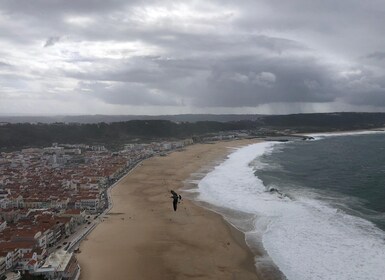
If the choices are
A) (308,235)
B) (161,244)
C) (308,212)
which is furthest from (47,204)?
(308,235)

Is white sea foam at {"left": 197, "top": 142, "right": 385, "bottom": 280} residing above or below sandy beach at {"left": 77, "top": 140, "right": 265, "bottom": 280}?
above

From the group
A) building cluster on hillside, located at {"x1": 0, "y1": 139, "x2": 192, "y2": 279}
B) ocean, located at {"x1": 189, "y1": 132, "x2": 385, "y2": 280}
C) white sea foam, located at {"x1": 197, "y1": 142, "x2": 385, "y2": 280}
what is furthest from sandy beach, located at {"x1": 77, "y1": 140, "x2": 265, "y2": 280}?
white sea foam, located at {"x1": 197, "y1": 142, "x2": 385, "y2": 280}

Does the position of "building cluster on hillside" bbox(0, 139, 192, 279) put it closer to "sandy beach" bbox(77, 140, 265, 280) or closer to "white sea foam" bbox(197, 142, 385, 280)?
"sandy beach" bbox(77, 140, 265, 280)

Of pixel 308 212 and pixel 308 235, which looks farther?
pixel 308 212

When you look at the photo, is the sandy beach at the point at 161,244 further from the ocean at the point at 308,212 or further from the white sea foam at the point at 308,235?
the white sea foam at the point at 308,235

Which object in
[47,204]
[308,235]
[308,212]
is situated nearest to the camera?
[308,235]

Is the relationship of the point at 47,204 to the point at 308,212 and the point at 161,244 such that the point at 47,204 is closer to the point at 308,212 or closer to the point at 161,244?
the point at 161,244

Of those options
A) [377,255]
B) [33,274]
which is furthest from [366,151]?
[33,274]

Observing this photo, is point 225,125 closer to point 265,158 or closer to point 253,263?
point 265,158
